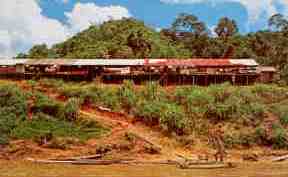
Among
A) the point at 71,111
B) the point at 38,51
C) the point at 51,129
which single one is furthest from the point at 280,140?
the point at 38,51

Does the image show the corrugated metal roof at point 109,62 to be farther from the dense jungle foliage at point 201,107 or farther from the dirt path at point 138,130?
the dirt path at point 138,130

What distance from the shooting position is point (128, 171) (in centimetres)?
2336

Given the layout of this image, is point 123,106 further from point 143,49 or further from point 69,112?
point 143,49

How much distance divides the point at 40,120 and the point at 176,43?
35.2m

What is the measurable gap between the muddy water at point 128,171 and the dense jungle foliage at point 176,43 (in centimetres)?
2434

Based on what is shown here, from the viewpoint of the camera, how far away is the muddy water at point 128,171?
72.3 feet

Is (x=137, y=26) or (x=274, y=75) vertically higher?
(x=137, y=26)

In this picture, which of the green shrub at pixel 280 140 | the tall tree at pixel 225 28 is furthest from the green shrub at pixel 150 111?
the tall tree at pixel 225 28

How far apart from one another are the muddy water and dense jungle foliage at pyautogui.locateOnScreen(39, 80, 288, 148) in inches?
A: 235

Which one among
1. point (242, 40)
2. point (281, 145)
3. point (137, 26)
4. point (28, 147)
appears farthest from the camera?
point (242, 40)

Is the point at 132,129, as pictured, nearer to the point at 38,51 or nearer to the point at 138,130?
the point at 138,130

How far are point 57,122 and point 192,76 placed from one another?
12959mm

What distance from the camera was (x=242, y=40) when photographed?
6406cm

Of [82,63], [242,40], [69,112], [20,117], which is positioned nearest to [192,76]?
[82,63]
